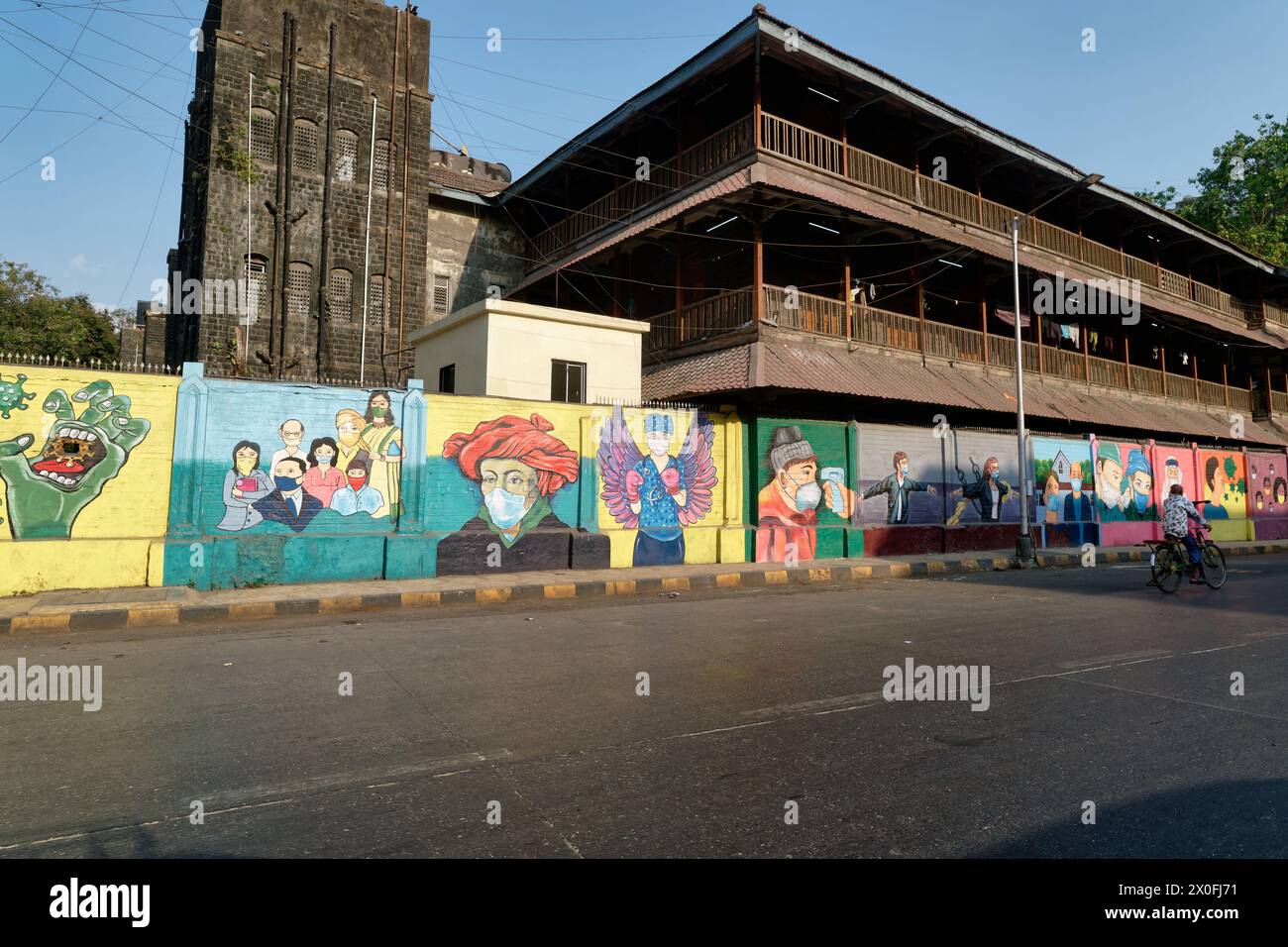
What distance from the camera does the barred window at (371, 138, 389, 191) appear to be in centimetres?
2275

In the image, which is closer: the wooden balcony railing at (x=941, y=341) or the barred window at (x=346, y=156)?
the wooden balcony railing at (x=941, y=341)

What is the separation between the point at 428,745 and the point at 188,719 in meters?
1.74

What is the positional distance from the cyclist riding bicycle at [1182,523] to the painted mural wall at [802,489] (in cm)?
601

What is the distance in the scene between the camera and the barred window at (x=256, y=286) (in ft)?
68.3

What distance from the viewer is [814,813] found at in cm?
328

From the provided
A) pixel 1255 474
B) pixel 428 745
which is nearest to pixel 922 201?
pixel 1255 474

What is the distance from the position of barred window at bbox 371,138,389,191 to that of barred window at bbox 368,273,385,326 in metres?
2.69

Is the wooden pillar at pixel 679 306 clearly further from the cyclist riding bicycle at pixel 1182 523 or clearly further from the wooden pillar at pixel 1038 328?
the cyclist riding bicycle at pixel 1182 523

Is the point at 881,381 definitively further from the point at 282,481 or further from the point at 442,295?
the point at 442,295

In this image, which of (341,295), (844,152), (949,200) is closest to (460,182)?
(341,295)

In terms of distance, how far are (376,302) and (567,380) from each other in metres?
9.92

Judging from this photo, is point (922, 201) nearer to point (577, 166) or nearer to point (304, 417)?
point (577, 166)

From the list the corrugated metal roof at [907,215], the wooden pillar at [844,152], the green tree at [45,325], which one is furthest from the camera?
the green tree at [45,325]

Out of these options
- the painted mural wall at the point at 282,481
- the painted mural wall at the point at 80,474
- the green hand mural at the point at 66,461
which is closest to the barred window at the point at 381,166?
the painted mural wall at the point at 282,481
